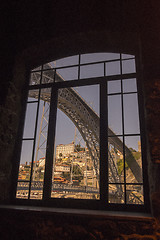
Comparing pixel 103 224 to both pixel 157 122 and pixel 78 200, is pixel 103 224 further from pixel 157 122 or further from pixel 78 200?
pixel 157 122

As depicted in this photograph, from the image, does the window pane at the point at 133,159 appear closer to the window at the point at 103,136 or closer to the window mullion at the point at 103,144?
the window at the point at 103,136

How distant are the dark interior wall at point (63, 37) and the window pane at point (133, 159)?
0.41 metres

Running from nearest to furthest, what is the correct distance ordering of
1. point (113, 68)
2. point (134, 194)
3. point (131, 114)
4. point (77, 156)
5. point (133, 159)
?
point (134, 194)
point (133, 159)
point (131, 114)
point (113, 68)
point (77, 156)

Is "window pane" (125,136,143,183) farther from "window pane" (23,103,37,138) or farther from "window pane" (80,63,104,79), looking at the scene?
"window pane" (23,103,37,138)

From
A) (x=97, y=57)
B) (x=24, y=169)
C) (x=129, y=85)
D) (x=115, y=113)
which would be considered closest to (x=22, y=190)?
(x=24, y=169)

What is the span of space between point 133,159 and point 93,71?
1.16m

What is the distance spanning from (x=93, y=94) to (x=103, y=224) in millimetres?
1567

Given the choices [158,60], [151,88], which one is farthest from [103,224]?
[158,60]

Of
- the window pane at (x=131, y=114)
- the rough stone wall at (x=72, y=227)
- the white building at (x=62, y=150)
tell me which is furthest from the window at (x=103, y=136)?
the white building at (x=62, y=150)

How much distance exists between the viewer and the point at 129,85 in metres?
2.00

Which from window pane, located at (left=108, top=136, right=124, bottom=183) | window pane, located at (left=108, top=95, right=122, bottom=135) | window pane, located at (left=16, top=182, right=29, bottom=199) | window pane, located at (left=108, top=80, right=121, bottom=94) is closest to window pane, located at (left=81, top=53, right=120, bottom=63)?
window pane, located at (left=108, top=80, right=121, bottom=94)

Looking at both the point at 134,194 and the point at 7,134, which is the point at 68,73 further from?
the point at 134,194

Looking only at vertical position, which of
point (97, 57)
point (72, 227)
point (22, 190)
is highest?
point (97, 57)

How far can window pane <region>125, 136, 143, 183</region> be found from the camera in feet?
5.59
